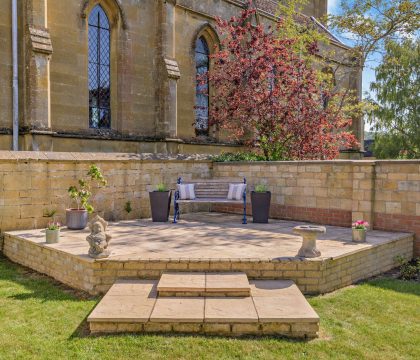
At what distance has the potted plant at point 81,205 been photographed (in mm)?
8141

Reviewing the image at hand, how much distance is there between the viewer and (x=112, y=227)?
8602 mm

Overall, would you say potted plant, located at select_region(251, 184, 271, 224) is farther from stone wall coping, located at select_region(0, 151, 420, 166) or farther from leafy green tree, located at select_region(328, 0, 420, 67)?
leafy green tree, located at select_region(328, 0, 420, 67)

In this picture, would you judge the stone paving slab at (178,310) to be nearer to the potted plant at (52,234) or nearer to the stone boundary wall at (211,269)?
the stone boundary wall at (211,269)

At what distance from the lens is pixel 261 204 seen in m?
9.45

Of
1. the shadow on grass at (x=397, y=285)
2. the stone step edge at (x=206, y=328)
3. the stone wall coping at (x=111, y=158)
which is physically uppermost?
the stone wall coping at (x=111, y=158)

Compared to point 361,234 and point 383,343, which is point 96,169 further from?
point 383,343

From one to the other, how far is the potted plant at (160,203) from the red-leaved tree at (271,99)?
4.59 meters

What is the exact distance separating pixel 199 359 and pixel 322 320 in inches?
68.8

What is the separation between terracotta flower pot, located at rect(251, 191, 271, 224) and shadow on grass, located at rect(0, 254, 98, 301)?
15.9 feet

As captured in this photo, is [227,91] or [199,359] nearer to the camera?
[199,359]

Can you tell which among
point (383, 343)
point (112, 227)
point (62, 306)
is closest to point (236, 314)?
point (383, 343)

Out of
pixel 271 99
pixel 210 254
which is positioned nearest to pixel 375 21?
pixel 271 99

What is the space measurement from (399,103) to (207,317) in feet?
93.2

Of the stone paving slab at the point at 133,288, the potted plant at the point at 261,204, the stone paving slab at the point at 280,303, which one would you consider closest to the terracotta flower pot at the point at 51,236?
the stone paving slab at the point at 133,288
